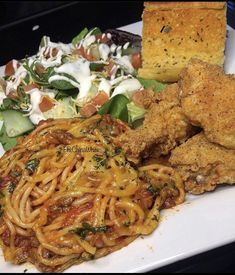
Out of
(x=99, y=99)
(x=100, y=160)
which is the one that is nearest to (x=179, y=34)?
(x=99, y=99)

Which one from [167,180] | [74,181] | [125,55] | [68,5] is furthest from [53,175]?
[68,5]

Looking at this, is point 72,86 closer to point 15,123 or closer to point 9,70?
point 15,123

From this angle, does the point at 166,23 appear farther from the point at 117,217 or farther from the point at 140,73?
the point at 117,217

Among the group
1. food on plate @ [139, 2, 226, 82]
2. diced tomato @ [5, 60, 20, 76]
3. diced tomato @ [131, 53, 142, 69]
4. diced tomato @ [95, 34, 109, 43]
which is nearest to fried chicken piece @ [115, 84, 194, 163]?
food on plate @ [139, 2, 226, 82]

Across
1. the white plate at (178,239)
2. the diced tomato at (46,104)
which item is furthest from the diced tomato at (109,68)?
the white plate at (178,239)

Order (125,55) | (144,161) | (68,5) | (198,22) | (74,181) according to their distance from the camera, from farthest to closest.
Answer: (68,5), (125,55), (198,22), (144,161), (74,181)

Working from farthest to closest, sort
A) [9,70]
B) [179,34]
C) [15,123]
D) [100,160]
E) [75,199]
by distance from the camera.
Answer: [9,70] < [179,34] < [15,123] < [100,160] < [75,199]
